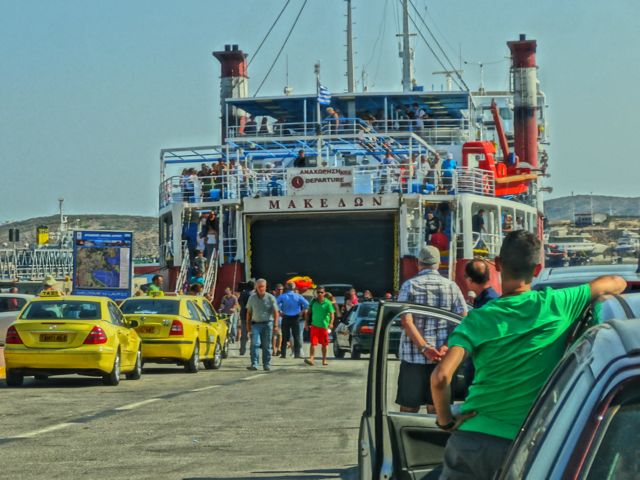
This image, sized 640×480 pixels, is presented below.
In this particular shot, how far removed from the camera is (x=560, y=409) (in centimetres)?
338

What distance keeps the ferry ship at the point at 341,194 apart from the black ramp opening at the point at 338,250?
3 centimetres

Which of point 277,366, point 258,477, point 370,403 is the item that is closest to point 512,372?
point 370,403

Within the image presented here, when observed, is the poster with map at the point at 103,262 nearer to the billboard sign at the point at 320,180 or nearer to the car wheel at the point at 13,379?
the billboard sign at the point at 320,180

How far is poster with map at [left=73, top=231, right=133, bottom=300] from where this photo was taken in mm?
33719

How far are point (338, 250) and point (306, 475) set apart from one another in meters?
33.7

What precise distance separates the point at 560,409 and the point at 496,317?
1867 mm

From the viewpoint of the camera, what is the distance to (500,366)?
520cm

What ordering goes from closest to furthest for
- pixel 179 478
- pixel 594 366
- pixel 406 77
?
pixel 594 366 → pixel 179 478 → pixel 406 77

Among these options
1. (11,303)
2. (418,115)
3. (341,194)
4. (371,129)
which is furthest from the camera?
(418,115)

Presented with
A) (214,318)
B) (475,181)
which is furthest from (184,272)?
(214,318)

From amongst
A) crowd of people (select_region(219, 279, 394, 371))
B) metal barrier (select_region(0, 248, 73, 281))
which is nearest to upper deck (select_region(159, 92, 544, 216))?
crowd of people (select_region(219, 279, 394, 371))

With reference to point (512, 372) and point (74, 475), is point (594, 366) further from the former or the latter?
point (74, 475)

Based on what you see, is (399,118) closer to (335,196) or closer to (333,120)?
(333,120)

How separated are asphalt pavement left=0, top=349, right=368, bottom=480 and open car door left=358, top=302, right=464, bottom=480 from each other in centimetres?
345
